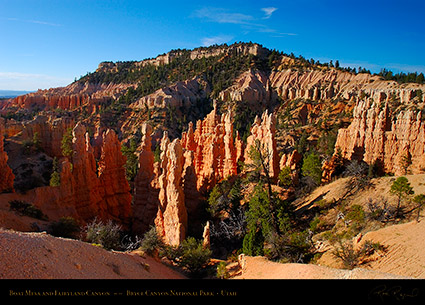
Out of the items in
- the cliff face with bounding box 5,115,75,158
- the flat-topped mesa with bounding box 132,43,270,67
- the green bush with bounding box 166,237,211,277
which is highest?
the flat-topped mesa with bounding box 132,43,270,67

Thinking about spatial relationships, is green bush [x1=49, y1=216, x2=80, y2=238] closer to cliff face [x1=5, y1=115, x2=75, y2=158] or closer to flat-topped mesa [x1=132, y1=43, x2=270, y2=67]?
cliff face [x1=5, y1=115, x2=75, y2=158]

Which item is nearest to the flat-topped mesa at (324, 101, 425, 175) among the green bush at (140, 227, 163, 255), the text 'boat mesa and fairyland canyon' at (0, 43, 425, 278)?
the text 'boat mesa and fairyland canyon' at (0, 43, 425, 278)

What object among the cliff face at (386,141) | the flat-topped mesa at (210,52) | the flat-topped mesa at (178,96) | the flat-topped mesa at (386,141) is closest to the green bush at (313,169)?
the flat-topped mesa at (386,141)

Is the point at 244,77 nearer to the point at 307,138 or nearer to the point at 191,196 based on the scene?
the point at 307,138

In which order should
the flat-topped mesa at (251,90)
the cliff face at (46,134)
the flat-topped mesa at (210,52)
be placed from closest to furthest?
the cliff face at (46,134)
the flat-topped mesa at (251,90)
the flat-topped mesa at (210,52)

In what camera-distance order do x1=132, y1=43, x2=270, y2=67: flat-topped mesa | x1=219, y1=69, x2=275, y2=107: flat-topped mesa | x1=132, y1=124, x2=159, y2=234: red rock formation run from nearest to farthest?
x1=132, y1=124, x2=159, y2=234: red rock formation, x1=219, y1=69, x2=275, y2=107: flat-topped mesa, x1=132, y1=43, x2=270, y2=67: flat-topped mesa

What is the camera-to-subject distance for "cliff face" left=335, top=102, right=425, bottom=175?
29.3 m

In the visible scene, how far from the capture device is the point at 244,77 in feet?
330

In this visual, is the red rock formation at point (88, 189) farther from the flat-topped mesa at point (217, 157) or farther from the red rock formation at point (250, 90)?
the red rock formation at point (250, 90)

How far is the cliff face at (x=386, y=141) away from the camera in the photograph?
29297 mm
